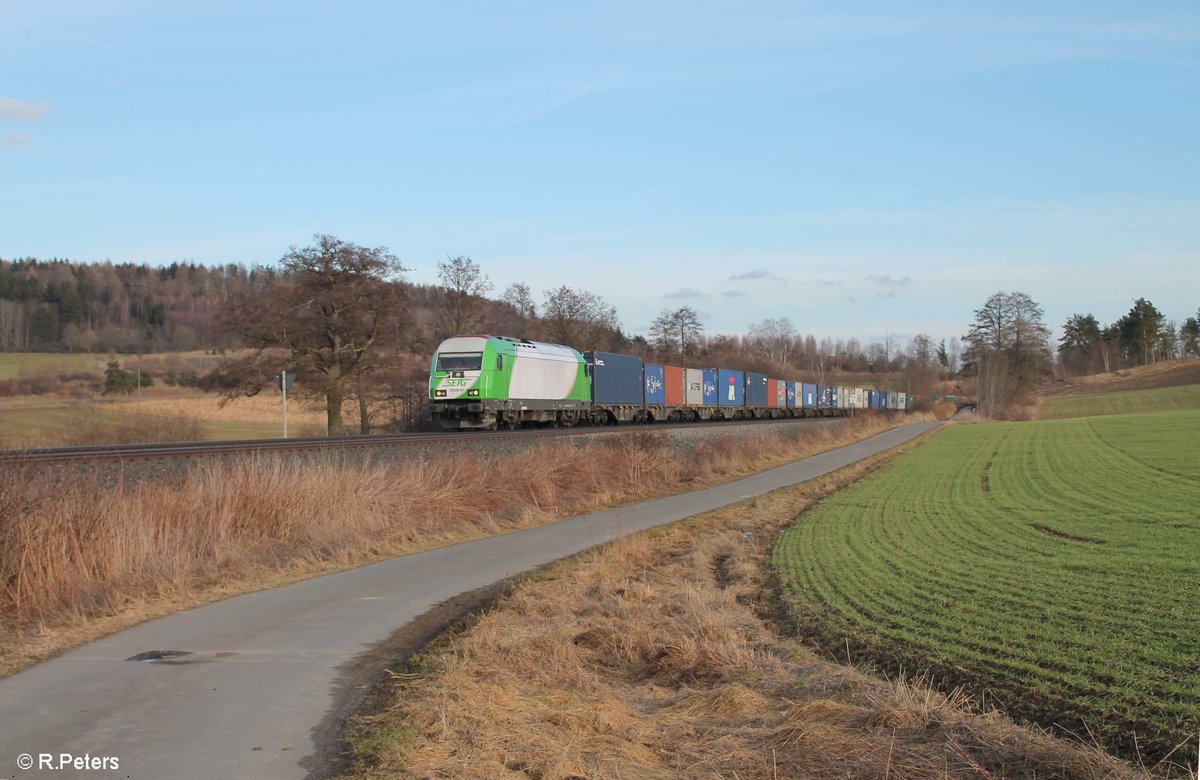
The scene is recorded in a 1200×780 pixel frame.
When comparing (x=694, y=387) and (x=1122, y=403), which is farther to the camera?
(x=1122, y=403)

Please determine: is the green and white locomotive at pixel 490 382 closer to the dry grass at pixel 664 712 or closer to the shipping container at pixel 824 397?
the dry grass at pixel 664 712

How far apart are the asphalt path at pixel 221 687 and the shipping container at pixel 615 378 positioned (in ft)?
96.6

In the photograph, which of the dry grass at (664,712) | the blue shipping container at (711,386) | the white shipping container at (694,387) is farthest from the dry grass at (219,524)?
the blue shipping container at (711,386)

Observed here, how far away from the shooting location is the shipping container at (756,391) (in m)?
63.0

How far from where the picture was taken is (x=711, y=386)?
185 feet

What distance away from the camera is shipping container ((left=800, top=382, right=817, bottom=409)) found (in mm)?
78481

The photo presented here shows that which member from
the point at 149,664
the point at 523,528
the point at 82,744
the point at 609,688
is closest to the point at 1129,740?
the point at 609,688

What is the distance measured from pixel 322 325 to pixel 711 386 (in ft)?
79.1

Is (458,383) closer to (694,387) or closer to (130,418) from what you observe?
(130,418)

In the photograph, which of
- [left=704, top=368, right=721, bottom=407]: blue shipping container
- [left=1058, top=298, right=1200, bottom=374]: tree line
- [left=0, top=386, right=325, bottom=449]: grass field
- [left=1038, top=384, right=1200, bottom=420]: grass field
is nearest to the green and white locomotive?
[left=0, top=386, right=325, bottom=449]: grass field

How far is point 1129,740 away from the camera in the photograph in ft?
18.8

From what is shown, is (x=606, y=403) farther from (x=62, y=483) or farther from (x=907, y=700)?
(x=907, y=700)

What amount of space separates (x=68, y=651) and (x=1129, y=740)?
8.08m

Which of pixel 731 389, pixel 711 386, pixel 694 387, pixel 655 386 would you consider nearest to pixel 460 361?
pixel 655 386
